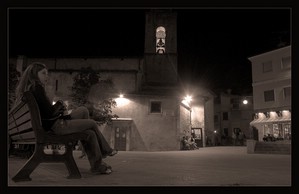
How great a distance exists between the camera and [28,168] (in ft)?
13.6

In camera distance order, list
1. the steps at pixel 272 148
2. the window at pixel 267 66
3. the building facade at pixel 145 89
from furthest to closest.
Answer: the window at pixel 267 66 → the building facade at pixel 145 89 → the steps at pixel 272 148

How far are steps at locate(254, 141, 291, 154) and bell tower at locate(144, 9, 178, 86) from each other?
13.0 meters

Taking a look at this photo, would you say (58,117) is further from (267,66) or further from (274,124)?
(267,66)

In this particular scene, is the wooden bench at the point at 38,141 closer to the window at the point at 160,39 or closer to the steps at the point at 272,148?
the steps at the point at 272,148

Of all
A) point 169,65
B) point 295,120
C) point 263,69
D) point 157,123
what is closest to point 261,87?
point 263,69

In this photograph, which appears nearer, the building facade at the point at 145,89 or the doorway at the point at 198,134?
the building facade at the point at 145,89

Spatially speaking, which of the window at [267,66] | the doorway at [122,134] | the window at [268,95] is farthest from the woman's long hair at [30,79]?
the window at [267,66]

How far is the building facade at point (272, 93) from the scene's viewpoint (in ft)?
89.2

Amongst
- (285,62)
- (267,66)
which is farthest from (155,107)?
(285,62)

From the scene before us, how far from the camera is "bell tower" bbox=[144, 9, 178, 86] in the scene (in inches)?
1196

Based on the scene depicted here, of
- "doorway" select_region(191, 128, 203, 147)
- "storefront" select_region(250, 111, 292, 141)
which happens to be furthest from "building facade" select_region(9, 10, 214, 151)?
"storefront" select_region(250, 111, 292, 141)

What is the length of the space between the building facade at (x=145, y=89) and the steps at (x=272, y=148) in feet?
23.0

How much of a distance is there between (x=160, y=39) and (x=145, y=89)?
561cm

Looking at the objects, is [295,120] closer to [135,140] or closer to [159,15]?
[135,140]
